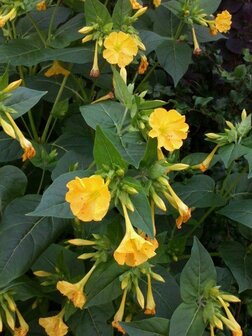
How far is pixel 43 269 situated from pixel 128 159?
0.43 meters

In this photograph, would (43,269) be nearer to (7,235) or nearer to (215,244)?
(7,235)

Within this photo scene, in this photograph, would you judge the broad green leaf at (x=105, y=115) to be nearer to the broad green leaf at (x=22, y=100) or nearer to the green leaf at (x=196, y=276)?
the broad green leaf at (x=22, y=100)

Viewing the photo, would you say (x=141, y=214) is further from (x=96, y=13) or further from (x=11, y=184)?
(x=96, y=13)

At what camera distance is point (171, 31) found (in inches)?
73.2

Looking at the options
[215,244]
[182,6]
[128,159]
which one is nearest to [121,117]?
[128,159]

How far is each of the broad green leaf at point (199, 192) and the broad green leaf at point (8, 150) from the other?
439 millimetres

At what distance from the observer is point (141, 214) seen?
1087 mm

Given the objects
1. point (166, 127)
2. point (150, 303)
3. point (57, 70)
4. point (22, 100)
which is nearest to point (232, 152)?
point (166, 127)

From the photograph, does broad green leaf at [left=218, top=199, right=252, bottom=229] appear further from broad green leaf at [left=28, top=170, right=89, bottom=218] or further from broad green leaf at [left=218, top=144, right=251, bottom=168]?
broad green leaf at [left=28, top=170, right=89, bottom=218]

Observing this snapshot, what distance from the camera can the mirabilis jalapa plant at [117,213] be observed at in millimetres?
1102

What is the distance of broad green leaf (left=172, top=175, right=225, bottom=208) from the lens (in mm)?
1471

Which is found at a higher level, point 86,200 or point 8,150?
point 86,200

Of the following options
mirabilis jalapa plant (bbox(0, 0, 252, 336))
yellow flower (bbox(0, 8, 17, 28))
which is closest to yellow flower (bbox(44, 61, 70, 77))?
mirabilis jalapa plant (bbox(0, 0, 252, 336))

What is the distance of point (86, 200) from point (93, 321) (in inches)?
19.3
